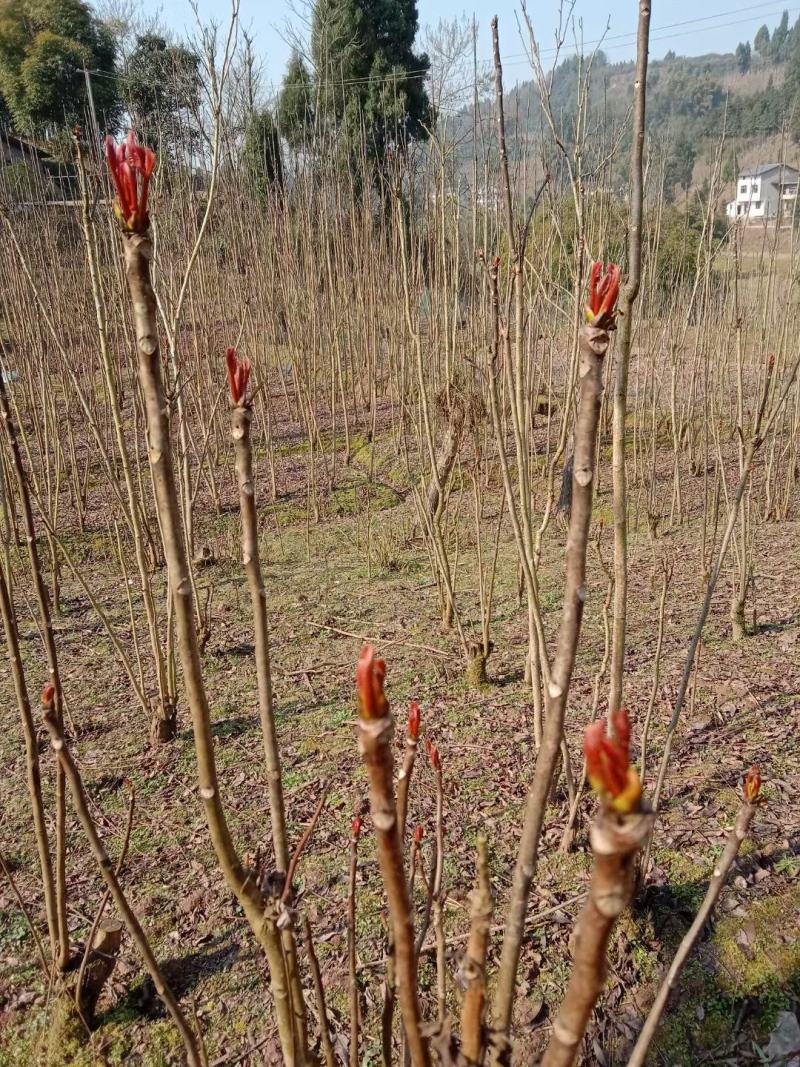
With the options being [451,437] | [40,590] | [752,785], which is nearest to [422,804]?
[40,590]

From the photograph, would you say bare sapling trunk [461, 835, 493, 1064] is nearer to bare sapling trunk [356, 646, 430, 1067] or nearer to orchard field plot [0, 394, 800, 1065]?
bare sapling trunk [356, 646, 430, 1067]

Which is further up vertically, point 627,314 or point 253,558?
point 627,314

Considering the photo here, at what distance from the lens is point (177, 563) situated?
0.71 metres

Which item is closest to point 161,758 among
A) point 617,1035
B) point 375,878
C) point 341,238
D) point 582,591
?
point 375,878

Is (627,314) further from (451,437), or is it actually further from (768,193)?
(768,193)

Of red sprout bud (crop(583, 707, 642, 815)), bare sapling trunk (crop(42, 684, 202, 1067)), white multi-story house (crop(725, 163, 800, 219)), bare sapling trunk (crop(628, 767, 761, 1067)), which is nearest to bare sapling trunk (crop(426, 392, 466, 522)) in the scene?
white multi-story house (crop(725, 163, 800, 219))

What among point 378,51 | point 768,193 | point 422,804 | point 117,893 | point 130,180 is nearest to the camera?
point 130,180

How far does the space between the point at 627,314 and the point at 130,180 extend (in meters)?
0.85

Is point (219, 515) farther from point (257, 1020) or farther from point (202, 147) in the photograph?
point (257, 1020)

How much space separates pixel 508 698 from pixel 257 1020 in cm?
164

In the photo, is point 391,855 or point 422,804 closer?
point 391,855

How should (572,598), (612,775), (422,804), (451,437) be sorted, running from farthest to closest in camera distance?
(451,437) < (422,804) < (572,598) < (612,775)

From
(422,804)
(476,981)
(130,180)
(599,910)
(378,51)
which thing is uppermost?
(378,51)

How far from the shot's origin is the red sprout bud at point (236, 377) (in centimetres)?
60
